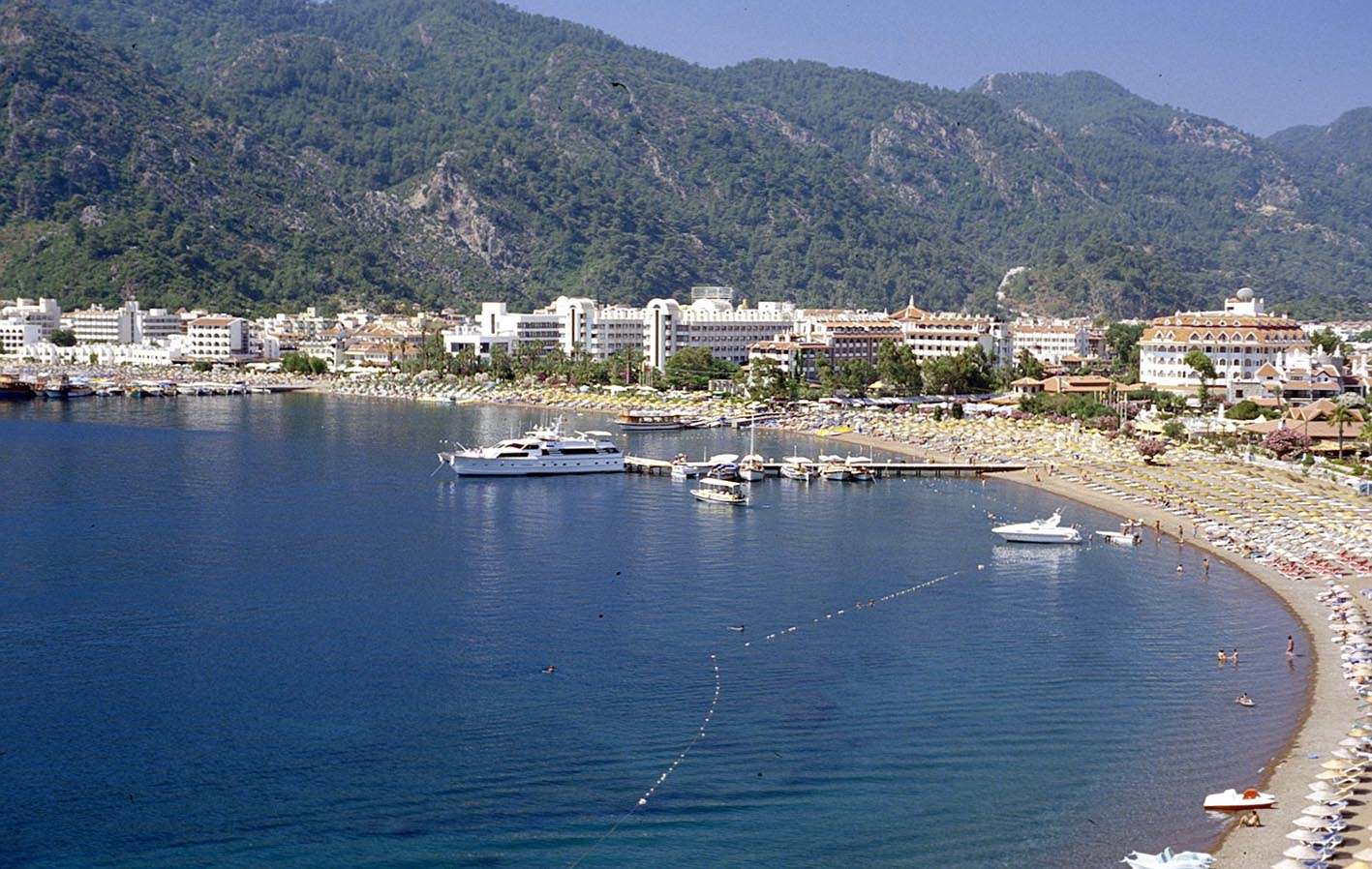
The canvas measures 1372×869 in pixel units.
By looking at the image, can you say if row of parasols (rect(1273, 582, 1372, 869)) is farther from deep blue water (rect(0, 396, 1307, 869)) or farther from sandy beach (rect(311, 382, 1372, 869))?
deep blue water (rect(0, 396, 1307, 869))

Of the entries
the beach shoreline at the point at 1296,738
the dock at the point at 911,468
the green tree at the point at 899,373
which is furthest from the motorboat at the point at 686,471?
the green tree at the point at 899,373

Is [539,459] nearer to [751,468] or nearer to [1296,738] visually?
[751,468]

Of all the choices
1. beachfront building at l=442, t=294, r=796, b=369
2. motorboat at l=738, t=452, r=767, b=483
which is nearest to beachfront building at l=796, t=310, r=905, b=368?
beachfront building at l=442, t=294, r=796, b=369

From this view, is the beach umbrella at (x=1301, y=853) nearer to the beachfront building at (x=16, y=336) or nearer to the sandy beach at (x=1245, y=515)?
the sandy beach at (x=1245, y=515)

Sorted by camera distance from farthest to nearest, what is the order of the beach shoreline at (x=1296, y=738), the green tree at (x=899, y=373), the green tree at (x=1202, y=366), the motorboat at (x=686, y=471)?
the green tree at (x=899, y=373) → the green tree at (x=1202, y=366) → the motorboat at (x=686, y=471) → the beach shoreline at (x=1296, y=738)

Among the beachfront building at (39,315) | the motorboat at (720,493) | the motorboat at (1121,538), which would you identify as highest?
the beachfront building at (39,315)

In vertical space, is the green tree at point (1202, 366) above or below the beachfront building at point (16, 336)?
below
